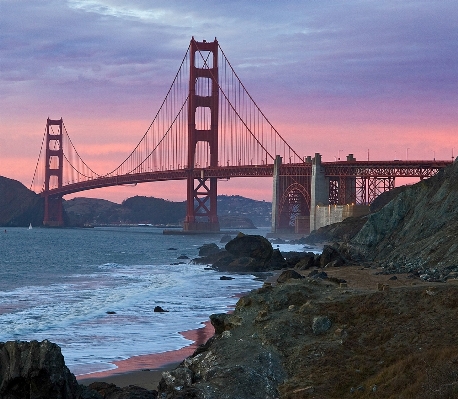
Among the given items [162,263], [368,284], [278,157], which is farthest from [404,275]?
[278,157]

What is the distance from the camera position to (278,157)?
97.4 metres

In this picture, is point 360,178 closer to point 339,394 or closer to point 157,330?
point 157,330

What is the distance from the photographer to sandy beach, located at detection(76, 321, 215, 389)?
15.8 meters

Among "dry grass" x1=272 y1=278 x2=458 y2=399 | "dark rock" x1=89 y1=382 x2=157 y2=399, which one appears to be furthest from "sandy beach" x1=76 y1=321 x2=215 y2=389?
"dry grass" x1=272 y1=278 x2=458 y2=399

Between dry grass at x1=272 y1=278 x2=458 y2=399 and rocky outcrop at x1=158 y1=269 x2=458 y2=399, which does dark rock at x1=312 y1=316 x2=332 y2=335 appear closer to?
rocky outcrop at x1=158 y1=269 x2=458 y2=399

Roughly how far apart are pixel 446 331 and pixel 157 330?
10742 mm

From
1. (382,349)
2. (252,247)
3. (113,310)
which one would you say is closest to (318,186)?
(252,247)

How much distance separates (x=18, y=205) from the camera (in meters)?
180

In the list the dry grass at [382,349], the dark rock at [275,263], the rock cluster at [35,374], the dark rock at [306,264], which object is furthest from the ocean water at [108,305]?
the dry grass at [382,349]

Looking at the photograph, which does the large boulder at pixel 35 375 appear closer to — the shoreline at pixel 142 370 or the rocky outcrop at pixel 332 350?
the rocky outcrop at pixel 332 350

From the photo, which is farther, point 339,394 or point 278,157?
point 278,157

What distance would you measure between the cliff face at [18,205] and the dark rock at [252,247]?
12578 centimetres

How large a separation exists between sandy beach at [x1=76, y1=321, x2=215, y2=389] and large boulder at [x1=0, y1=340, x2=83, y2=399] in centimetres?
338

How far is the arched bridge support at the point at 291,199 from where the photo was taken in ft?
315
